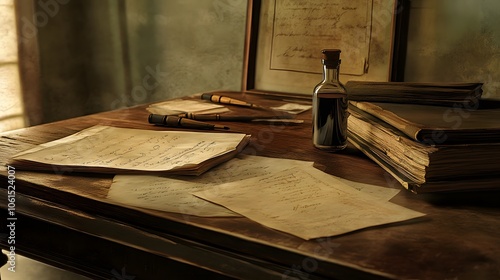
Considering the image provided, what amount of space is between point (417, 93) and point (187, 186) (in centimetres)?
59

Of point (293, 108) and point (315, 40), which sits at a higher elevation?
point (315, 40)

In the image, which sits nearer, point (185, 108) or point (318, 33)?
point (185, 108)

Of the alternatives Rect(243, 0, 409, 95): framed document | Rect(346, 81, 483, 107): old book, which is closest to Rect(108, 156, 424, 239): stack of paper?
Rect(346, 81, 483, 107): old book

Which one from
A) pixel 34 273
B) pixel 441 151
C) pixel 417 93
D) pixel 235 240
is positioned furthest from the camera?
pixel 34 273

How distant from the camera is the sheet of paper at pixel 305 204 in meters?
0.71

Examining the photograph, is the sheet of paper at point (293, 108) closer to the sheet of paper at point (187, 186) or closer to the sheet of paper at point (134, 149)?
the sheet of paper at point (134, 149)

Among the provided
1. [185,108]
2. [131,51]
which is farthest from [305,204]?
[131,51]

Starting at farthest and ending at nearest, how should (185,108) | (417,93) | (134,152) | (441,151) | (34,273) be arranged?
1. (34,273)
2. (185,108)
3. (417,93)
4. (134,152)
5. (441,151)

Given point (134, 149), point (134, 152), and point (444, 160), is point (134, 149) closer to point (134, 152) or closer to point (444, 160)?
point (134, 152)

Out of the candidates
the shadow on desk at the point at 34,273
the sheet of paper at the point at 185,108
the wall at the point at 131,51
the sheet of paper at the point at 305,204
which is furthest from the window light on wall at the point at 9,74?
the sheet of paper at the point at 305,204

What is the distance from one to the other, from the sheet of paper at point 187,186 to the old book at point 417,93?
0.27 m

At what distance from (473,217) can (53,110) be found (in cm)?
210

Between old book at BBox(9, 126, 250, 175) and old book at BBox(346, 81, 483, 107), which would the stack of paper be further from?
old book at BBox(346, 81, 483, 107)

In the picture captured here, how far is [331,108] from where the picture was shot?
1121 mm
